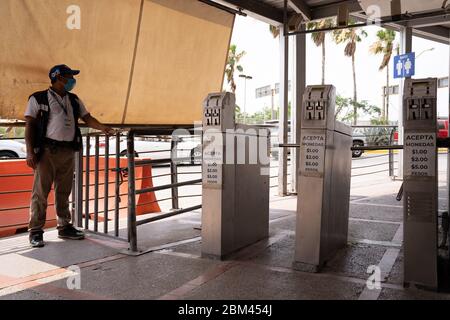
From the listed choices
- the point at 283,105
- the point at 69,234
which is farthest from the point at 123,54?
the point at 283,105

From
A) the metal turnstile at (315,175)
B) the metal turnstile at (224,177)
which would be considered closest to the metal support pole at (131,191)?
the metal turnstile at (224,177)

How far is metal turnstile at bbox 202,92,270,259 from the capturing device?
4.09m

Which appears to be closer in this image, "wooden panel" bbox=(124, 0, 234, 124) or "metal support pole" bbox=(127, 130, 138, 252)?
"metal support pole" bbox=(127, 130, 138, 252)

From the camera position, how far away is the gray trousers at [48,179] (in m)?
4.50

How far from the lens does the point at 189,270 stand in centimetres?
378

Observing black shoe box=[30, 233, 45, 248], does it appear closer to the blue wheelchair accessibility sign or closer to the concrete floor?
the concrete floor

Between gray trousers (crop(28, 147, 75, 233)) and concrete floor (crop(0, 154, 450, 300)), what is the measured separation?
350mm

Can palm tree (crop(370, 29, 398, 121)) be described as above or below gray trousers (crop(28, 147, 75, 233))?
above

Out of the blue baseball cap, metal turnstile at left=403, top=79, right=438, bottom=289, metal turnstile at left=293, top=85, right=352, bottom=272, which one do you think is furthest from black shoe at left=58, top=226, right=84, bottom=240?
metal turnstile at left=403, top=79, right=438, bottom=289

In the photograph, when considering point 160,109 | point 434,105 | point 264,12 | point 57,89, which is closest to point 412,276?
point 434,105

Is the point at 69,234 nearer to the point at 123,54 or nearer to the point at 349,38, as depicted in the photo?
the point at 123,54

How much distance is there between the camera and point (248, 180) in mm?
4648

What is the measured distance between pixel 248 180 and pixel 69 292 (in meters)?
2.17
